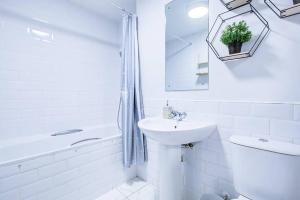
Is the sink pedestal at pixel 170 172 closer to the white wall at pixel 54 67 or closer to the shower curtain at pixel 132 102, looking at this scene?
the shower curtain at pixel 132 102

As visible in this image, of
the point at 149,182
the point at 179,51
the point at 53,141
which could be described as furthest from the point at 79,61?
the point at 149,182

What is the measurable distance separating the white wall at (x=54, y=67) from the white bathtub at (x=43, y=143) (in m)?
0.10

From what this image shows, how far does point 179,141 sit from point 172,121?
0.37m

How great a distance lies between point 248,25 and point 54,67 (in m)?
2.13

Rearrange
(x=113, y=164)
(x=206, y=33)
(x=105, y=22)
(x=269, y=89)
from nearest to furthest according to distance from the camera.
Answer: (x=269, y=89)
(x=206, y=33)
(x=113, y=164)
(x=105, y=22)

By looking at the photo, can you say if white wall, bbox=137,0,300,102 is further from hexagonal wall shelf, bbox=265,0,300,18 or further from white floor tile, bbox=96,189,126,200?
white floor tile, bbox=96,189,126,200

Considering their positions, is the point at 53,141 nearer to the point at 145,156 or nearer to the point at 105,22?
the point at 145,156

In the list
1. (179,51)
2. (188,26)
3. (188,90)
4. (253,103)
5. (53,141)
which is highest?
(188,26)

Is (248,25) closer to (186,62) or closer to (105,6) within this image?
(186,62)

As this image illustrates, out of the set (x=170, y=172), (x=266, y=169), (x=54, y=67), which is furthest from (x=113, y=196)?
(x=54, y=67)

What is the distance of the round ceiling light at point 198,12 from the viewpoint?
4.35 feet

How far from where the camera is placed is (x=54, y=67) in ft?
6.72

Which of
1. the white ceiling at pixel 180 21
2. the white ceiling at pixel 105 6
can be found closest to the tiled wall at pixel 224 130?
the white ceiling at pixel 180 21

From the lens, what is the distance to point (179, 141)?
108cm
